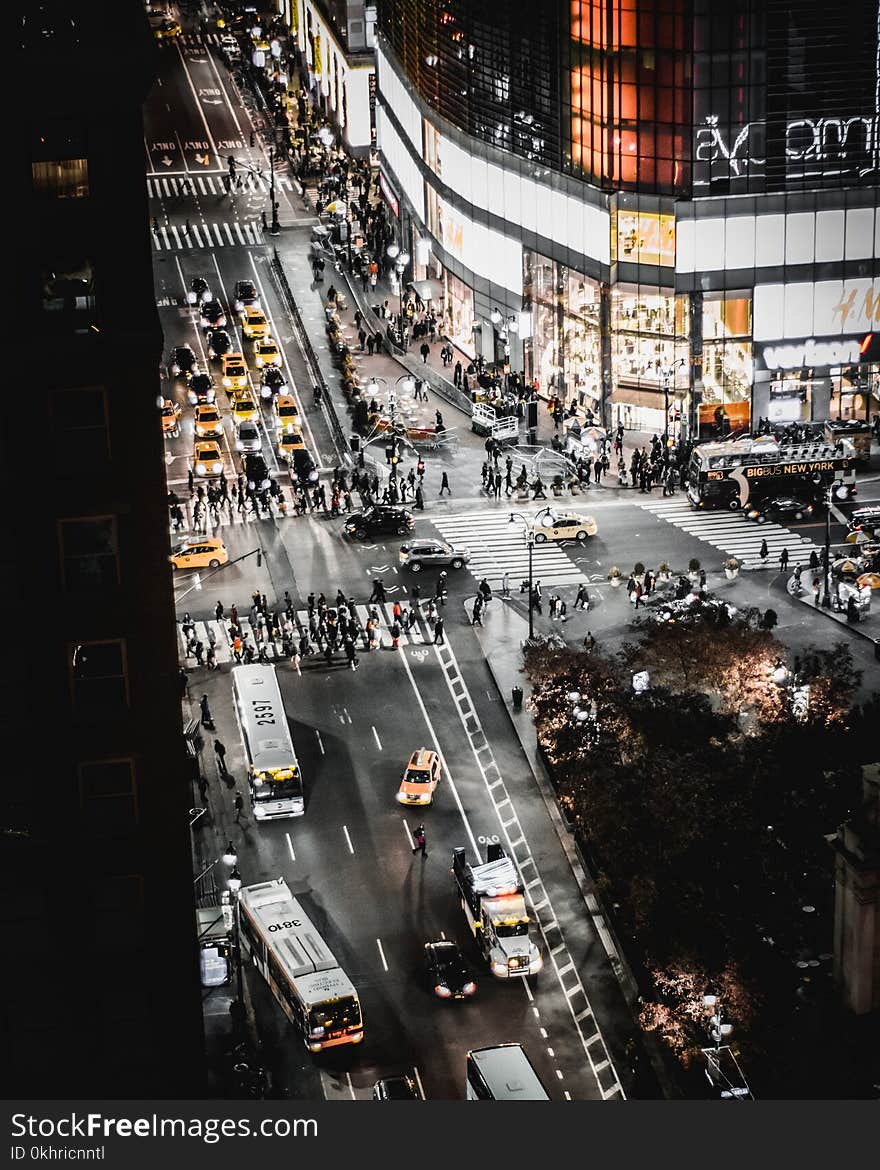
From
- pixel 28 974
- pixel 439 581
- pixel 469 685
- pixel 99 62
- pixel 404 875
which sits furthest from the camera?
pixel 439 581

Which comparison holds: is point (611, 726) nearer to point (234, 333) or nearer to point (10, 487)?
point (10, 487)

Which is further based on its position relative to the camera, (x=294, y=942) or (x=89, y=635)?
(x=294, y=942)

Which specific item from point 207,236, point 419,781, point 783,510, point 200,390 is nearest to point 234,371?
point 200,390

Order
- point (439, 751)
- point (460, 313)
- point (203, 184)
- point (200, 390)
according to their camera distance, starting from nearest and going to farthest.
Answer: point (439, 751) → point (200, 390) → point (460, 313) → point (203, 184)

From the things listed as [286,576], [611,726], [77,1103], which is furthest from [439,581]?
[77,1103]

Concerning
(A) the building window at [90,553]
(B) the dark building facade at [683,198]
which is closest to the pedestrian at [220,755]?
(A) the building window at [90,553]

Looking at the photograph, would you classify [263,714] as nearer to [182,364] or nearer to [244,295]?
[182,364]
